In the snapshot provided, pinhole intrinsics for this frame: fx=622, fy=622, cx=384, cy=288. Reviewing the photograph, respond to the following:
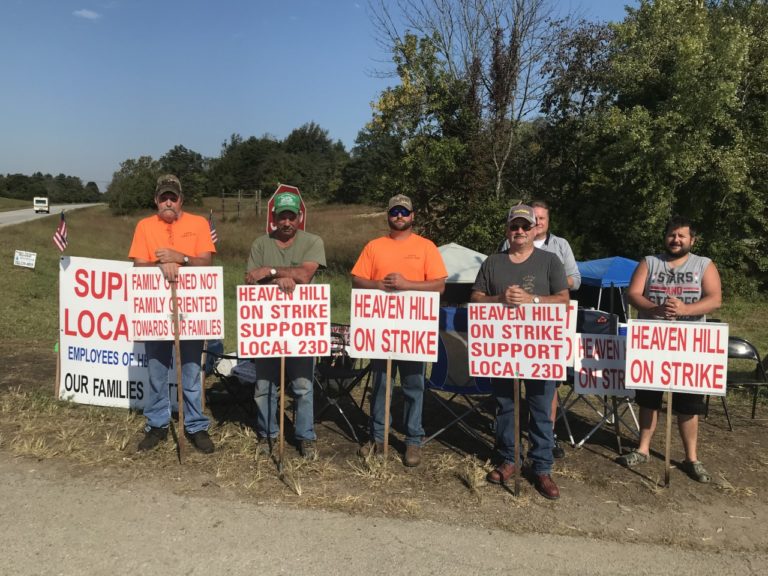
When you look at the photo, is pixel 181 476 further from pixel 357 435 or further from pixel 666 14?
pixel 666 14

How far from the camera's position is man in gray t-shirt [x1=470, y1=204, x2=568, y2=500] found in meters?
4.19

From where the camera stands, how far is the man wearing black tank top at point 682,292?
→ 429 cm

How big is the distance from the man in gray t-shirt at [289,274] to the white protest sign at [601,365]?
2104 mm

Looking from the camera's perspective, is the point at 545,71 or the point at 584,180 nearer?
Result: the point at 545,71

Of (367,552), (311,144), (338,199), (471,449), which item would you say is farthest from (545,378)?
(311,144)

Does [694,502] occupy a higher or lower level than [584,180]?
lower

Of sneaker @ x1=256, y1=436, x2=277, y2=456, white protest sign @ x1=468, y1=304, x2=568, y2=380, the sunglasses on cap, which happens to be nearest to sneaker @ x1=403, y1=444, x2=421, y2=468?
white protest sign @ x1=468, y1=304, x2=568, y2=380

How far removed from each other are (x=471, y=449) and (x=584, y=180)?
1474 cm

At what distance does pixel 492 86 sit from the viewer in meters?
15.6

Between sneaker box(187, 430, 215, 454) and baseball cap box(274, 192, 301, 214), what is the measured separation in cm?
185

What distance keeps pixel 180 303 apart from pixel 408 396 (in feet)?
6.17

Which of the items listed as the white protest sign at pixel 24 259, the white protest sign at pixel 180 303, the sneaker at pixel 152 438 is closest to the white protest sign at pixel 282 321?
the white protest sign at pixel 180 303

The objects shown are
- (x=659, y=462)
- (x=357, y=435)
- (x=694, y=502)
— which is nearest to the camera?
(x=694, y=502)

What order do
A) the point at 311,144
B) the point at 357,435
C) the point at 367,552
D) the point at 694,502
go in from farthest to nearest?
the point at 311,144 → the point at 357,435 → the point at 694,502 → the point at 367,552
